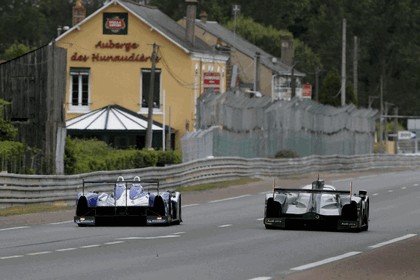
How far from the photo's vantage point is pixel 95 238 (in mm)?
23828

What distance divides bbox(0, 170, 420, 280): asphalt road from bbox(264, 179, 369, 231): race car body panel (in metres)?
0.37

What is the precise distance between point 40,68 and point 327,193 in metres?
20.9

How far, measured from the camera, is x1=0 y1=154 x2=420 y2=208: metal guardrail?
3625 cm

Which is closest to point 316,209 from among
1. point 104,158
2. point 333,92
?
point 104,158

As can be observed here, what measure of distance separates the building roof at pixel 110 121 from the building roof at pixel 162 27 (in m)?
5.06

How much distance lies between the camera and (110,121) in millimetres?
75625

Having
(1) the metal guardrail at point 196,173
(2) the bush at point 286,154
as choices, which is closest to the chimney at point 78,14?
(1) the metal guardrail at point 196,173

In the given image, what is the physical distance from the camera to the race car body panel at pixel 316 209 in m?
27.0

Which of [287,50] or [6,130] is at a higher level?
[287,50]

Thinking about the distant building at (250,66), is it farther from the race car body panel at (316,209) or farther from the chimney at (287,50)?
the race car body panel at (316,209)

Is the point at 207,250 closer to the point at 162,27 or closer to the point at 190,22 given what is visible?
the point at 190,22

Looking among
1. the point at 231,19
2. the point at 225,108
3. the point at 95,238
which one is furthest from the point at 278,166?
the point at 231,19

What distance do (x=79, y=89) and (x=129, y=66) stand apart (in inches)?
126

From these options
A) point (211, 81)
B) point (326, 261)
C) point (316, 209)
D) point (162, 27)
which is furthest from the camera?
point (162, 27)
